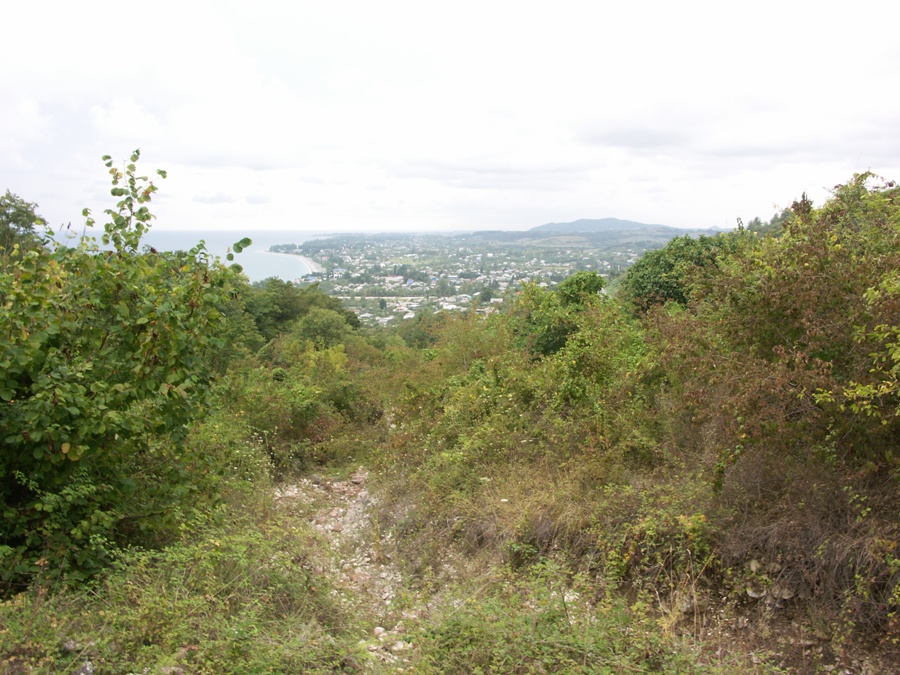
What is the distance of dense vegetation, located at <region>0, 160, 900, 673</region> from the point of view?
3422 mm

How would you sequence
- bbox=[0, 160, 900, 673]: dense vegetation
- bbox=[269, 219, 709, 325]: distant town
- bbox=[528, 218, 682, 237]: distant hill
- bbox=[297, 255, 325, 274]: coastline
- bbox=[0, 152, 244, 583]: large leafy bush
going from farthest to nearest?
bbox=[528, 218, 682, 237]: distant hill
bbox=[297, 255, 325, 274]: coastline
bbox=[269, 219, 709, 325]: distant town
bbox=[0, 152, 244, 583]: large leafy bush
bbox=[0, 160, 900, 673]: dense vegetation

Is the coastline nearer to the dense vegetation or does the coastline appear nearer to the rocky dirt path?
the rocky dirt path

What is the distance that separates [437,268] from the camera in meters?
58.9

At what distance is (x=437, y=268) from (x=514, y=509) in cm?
5419

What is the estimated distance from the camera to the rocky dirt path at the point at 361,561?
3875 mm

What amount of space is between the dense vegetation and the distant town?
45.6 ft

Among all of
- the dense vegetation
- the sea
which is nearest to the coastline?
the sea

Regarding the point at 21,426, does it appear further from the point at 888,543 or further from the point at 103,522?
the point at 888,543

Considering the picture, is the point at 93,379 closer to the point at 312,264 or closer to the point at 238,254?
the point at 238,254

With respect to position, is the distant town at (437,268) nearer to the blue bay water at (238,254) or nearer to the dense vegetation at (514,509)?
the blue bay water at (238,254)

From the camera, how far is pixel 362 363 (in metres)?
14.6

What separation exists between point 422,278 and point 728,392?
164 ft

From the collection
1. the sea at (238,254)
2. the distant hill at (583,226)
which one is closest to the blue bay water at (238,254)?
the sea at (238,254)

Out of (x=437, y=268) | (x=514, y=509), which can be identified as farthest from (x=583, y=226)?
(x=514, y=509)
